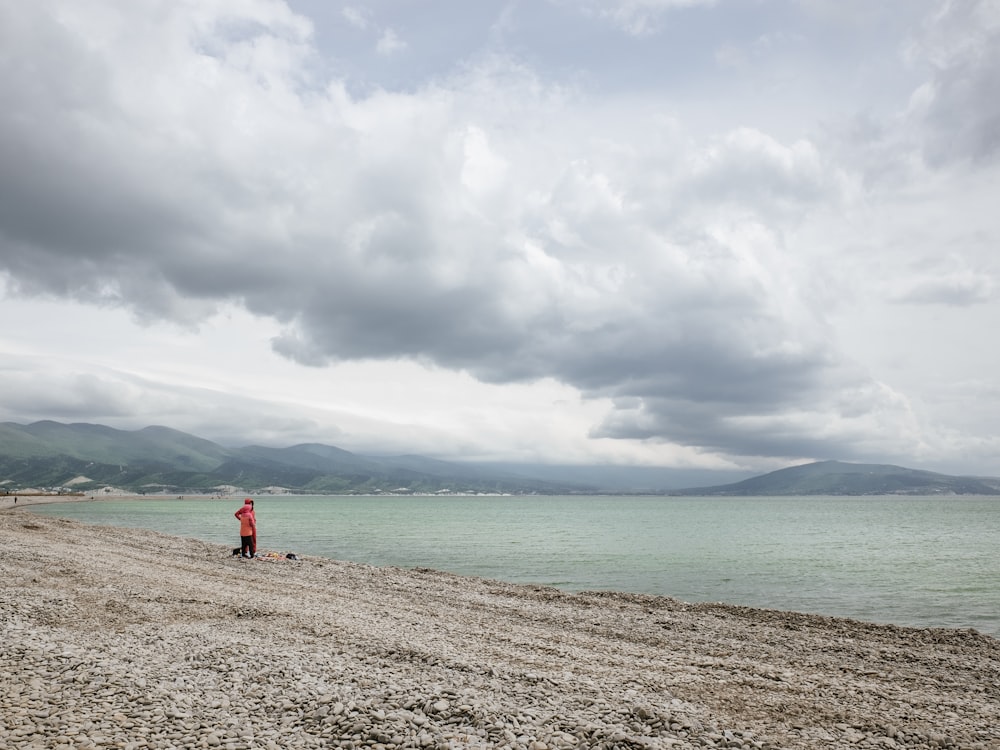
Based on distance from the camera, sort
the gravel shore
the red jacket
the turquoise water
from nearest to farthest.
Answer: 1. the gravel shore
2. the turquoise water
3. the red jacket

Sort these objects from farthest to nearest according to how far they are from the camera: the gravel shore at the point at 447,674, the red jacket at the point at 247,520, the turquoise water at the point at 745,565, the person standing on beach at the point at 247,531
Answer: the person standing on beach at the point at 247,531 < the red jacket at the point at 247,520 < the turquoise water at the point at 745,565 < the gravel shore at the point at 447,674

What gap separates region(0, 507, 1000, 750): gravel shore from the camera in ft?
29.7

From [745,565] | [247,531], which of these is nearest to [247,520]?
[247,531]

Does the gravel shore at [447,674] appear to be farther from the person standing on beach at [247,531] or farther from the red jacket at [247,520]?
the person standing on beach at [247,531]

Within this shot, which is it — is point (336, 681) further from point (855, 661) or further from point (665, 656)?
point (855, 661)

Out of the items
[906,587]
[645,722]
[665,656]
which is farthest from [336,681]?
[906,587]

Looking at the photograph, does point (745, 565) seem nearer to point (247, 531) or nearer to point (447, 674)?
point (247, 531)

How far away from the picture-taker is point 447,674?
11734mm

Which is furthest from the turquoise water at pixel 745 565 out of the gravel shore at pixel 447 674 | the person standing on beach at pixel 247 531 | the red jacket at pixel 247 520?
the red jacket at pixel 247 520

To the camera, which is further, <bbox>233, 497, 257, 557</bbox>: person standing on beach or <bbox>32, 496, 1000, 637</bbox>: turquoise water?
<bbox>233, 497, 257, 557</bbox>: person standing on beach

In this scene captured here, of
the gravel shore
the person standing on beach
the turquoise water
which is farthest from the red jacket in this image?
the gravel shore

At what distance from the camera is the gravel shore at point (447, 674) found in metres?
9.06

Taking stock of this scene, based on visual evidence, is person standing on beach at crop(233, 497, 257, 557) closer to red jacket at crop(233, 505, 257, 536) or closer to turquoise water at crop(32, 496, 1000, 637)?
red jacket at crop(233, 505, 257, 536)

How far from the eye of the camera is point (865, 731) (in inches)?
397
